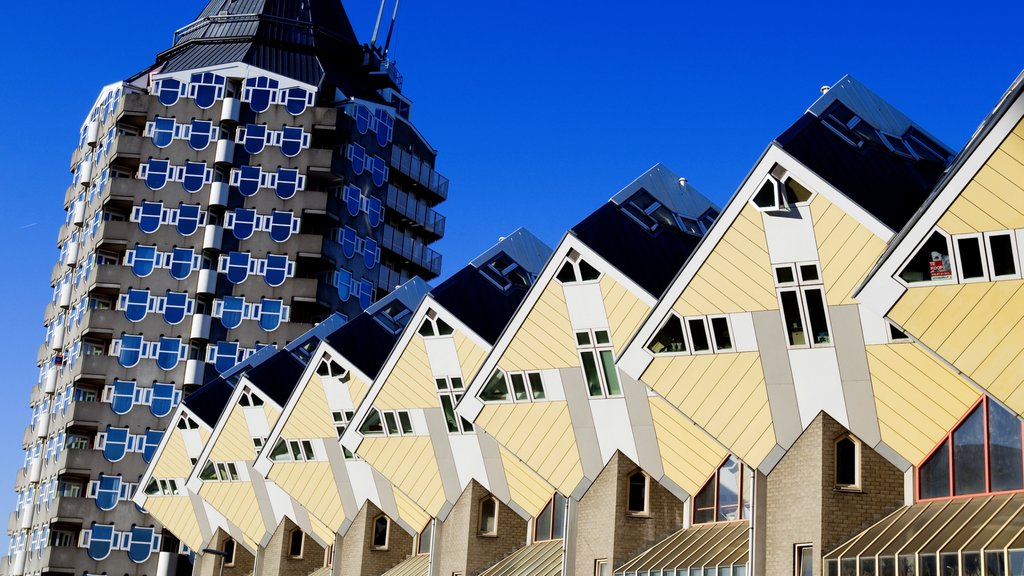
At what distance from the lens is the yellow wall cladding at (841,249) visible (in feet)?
112

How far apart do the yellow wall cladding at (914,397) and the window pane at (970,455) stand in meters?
0.32

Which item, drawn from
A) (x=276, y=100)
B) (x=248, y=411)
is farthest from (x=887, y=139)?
(x=276, y=100)

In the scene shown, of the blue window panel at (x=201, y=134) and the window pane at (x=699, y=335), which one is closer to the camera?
the window pane at (x=699, y=335)

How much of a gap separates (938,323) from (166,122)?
8644 cm

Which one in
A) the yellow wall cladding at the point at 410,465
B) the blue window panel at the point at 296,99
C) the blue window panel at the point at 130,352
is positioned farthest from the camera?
the blue window panel at the point at 296,99

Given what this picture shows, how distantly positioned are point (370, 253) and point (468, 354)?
5878cm

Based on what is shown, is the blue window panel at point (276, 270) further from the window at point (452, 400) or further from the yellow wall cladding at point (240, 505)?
the window at point (452, 400)

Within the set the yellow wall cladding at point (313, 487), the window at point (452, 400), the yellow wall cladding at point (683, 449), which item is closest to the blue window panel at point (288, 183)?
the yellow wall cladding at point (313, 487)

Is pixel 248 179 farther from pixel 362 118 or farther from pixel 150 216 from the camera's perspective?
pixel 362 118

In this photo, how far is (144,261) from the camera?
103750 mm

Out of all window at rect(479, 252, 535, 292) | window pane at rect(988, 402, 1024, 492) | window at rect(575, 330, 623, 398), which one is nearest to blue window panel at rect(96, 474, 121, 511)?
window at rect(479, 252, 535, 292)

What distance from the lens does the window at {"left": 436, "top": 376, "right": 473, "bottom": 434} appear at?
2080 inches

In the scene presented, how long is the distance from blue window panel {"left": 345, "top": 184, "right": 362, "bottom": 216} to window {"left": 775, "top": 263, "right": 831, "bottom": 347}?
7328 cm

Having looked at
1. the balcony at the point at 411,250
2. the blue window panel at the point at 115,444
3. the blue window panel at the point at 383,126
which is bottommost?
the blue window panel at the point at 115,444
